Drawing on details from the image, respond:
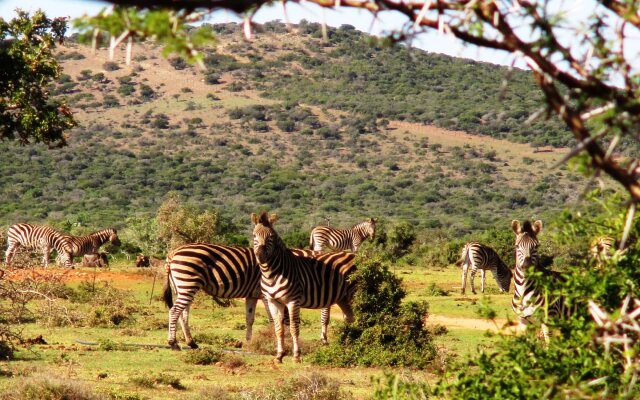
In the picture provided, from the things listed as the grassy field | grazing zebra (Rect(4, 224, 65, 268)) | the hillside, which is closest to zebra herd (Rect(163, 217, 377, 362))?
the grassy field

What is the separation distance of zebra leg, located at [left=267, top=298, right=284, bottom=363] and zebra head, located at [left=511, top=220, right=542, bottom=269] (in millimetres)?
3568

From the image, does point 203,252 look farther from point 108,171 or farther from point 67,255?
point 108,171

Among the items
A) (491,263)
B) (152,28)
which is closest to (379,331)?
(152,28)

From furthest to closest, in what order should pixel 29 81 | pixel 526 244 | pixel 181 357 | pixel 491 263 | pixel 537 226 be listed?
pixel 491 263 < pixel 181 357 < pixel 537 226 < pixel 526 244 < pixel 29 81

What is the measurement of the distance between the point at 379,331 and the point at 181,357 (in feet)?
9.18

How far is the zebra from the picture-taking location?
3397 cm

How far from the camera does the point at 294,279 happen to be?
632 inches

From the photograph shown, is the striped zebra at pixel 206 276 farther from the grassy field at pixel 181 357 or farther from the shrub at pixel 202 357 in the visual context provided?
the shrub at pixel 202 357

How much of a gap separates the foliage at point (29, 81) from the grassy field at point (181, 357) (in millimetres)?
2547

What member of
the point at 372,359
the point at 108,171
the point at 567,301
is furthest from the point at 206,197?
the point at 567,301

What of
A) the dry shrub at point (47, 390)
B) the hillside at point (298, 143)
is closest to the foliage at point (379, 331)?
the dry shrub at point (47, 390)

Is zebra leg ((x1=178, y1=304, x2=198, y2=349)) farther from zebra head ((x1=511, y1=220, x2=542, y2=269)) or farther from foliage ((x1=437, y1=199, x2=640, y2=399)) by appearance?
foliage ((x1=437, y1=199, x2=640, y2=399))

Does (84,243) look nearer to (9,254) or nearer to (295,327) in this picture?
(9,254)

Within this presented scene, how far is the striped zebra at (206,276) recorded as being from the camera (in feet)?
54.9
